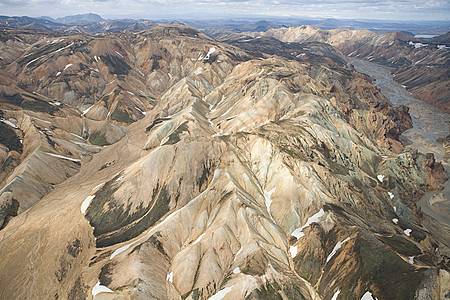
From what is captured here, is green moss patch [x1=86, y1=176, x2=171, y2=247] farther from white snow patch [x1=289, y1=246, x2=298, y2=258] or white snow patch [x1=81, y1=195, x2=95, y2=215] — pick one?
white snow patch [x1=289, y1=246, x2=298, y2=258]

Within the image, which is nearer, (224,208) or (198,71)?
(224,208)

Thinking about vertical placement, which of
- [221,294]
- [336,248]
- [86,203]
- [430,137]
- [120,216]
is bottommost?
[430,137]

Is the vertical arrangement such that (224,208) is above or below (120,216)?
above

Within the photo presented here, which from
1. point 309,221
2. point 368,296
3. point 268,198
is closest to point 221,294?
point 368,296

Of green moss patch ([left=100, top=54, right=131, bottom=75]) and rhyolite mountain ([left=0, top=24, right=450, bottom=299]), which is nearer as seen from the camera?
rhyolite mountain ([left=0, top=24, right=450, bottom=299])

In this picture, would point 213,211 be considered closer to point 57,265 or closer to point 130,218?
point 130,218

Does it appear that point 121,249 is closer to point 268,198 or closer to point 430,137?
point 268,198

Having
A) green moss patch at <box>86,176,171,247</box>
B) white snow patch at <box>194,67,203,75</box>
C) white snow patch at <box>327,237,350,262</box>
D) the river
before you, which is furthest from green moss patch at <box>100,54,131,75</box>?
the river

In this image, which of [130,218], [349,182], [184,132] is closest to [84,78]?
[184,132]
